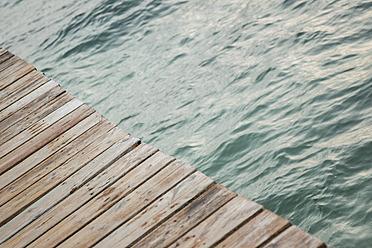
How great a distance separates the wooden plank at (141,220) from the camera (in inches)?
105

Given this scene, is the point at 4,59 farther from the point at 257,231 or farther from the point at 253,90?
the point at 257,231

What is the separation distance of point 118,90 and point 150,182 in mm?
4273

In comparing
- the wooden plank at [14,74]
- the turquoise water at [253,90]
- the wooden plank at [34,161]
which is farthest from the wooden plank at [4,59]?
the wooden plank at [34,161]

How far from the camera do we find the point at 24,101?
15.6 feet

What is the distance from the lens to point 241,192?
4.48m

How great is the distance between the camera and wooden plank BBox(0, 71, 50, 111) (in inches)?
194

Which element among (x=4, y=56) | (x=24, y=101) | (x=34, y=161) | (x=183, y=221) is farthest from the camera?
(x=4, y=56)

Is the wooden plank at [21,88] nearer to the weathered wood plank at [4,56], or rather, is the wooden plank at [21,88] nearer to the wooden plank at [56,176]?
the weathered wood plank at [4,56]

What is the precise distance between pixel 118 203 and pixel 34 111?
6.48 feet

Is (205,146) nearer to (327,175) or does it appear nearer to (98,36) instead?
(327,175)

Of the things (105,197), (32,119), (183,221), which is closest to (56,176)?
(105,197)

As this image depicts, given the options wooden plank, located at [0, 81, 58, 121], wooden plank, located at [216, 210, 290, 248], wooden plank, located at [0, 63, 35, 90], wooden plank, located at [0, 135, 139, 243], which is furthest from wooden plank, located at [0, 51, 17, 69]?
wooden plank, located at [216, 210, 290, 248]

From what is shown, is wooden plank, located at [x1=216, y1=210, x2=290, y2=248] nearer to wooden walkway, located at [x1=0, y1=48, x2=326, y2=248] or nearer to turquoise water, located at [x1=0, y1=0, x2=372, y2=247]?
wooden walkway, located at [x1=0, y1=48, x2=326, y2=248]

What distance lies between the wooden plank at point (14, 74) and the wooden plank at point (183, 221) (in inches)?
129
